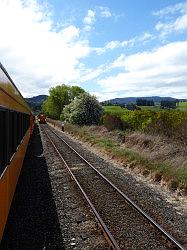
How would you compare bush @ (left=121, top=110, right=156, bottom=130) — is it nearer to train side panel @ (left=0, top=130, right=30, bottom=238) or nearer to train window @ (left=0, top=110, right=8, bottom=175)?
train side panel @ (left=0, top=130, right=30, bottom=238)

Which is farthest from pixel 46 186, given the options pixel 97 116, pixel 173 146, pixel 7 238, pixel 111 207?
pixel 97 116

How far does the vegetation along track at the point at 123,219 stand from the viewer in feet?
25.7

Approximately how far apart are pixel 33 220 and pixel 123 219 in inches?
82.2

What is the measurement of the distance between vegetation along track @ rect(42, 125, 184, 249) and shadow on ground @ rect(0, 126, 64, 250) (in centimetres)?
114

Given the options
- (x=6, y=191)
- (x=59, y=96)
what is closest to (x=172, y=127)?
(x=6, y=191)

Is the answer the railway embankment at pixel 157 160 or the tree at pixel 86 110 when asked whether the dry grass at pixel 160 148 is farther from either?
the tree at pixel 86 110

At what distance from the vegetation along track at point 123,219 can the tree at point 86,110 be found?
46.2 m

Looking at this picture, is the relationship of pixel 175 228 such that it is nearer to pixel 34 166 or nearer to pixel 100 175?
pixel 100 175

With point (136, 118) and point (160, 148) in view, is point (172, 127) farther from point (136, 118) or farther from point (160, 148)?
point (136, 118)

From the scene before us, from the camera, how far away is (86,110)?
62188 millimetres

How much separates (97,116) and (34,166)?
1673 inches

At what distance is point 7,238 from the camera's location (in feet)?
27.0

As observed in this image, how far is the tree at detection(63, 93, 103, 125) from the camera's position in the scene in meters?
61.7

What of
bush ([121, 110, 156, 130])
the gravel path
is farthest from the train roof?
bush ([121, 110, 156, 130])
